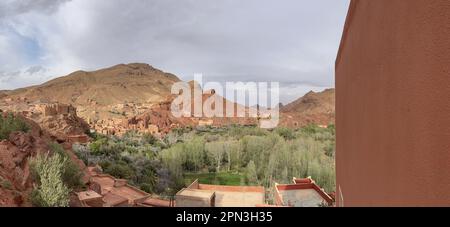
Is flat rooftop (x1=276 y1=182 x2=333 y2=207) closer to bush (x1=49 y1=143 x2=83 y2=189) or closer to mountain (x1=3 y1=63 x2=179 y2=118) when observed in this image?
bush (x1=49 y1=143 x2=83 y2=189)

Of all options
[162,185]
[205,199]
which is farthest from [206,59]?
[205,199]

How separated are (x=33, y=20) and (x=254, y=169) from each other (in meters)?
18.7

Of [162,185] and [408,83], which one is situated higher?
[408,83]

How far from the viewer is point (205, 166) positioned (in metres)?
22.4

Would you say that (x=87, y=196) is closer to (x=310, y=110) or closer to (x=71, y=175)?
(x=71, y=175)

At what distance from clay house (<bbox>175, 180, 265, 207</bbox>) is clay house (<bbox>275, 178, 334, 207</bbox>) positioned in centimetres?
108

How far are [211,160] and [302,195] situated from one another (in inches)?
384

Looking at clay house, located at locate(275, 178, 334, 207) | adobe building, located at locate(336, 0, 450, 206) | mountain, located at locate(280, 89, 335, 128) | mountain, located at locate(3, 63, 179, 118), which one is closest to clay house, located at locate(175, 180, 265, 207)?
clay house, located at locate(275, 178, 334, 207)

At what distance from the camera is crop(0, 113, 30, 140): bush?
1021cm

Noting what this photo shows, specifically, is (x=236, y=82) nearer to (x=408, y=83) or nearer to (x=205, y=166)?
(x=205, y=166)

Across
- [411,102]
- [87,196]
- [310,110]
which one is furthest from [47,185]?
[310,110]

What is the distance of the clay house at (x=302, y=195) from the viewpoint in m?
12.3

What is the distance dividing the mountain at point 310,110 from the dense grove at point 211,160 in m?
8.00

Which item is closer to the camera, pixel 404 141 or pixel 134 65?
pixel 404 141
